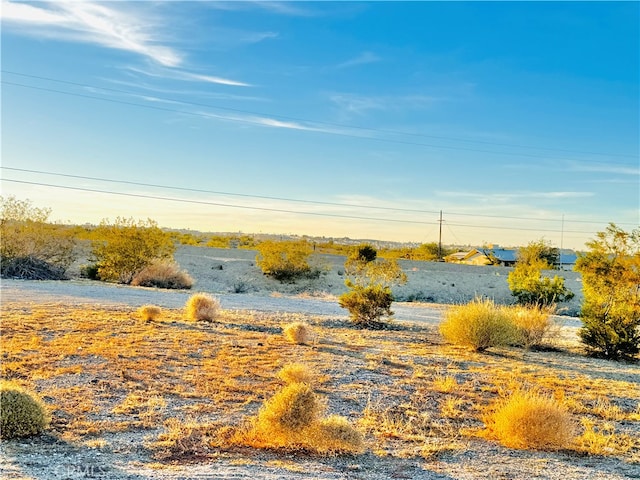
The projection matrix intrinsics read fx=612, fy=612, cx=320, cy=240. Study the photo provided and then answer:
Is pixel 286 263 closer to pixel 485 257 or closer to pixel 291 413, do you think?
pixel 291 413

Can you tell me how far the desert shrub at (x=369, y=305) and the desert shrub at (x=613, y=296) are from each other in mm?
5940

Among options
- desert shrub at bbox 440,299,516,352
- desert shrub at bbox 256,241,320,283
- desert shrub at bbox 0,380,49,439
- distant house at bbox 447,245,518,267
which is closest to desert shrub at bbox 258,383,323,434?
desert shrub at bbox 0,380,49,439

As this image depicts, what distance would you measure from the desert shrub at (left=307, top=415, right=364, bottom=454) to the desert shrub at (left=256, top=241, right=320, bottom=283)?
1364 inches

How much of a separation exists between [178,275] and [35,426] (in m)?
26.3

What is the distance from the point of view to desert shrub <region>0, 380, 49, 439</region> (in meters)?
7.17

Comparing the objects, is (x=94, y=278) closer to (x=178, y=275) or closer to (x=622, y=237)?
(x=178, y=275)

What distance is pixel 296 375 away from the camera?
10648mm

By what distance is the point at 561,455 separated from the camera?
25.2 feet

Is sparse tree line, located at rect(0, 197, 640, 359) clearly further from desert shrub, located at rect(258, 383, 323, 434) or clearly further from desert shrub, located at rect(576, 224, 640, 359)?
desert shrub, located at rect(258, 383, 323, 434)

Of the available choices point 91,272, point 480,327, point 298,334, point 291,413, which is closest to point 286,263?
point 91,272

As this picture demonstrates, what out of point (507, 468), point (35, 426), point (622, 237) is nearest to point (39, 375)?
point (35, 426)

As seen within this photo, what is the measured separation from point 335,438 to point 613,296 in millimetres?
12071

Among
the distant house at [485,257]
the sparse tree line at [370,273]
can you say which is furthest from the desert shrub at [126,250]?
the distant house at [485,257]

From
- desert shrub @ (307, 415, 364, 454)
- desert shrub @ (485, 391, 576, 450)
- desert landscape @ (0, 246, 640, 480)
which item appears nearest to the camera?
desert landscape @ (0, 246, 640, 480)
